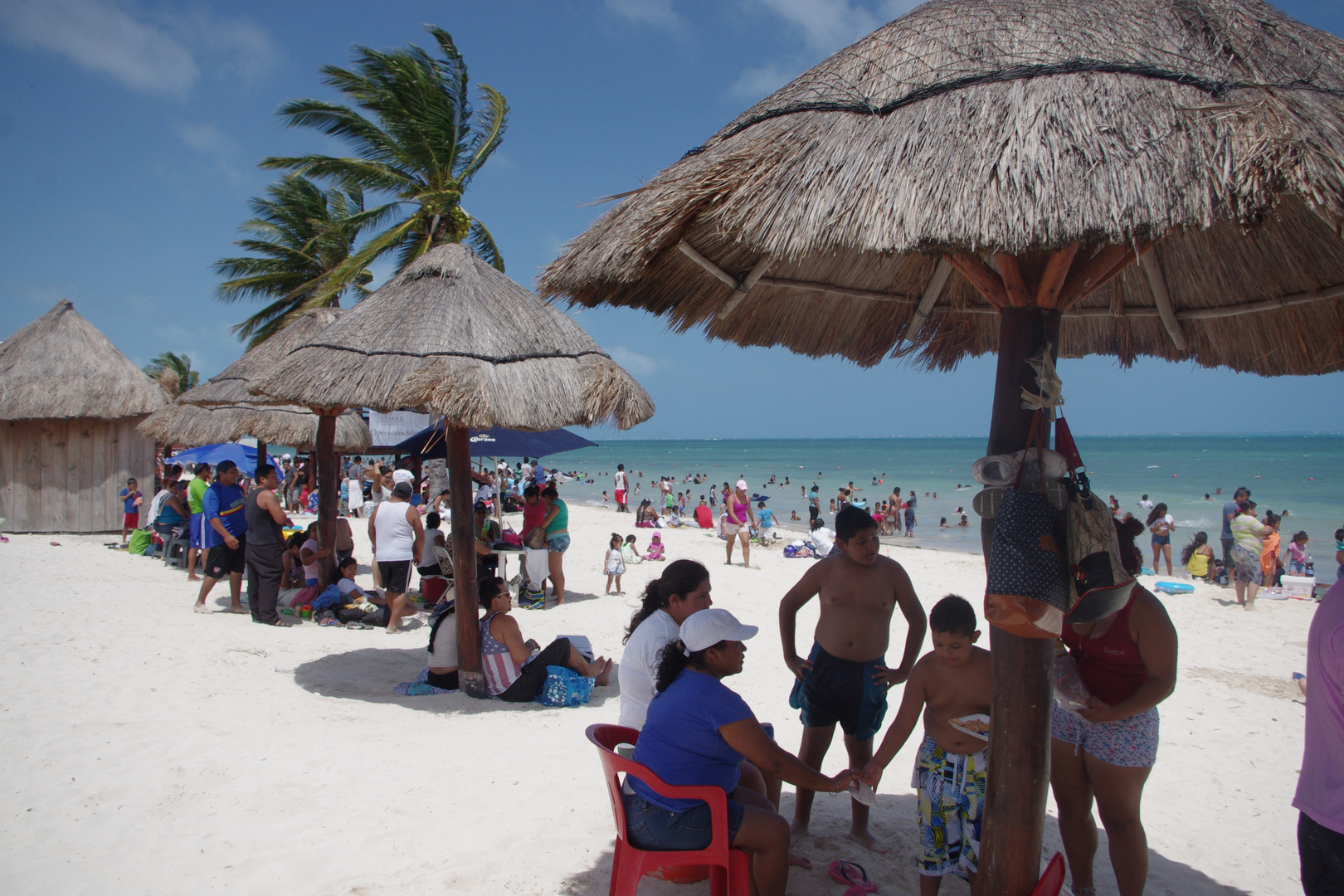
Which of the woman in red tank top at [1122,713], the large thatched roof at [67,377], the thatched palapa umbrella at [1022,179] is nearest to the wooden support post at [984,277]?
the thatched palapa umbrella at [1022,179]

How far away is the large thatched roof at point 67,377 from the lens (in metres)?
14.8

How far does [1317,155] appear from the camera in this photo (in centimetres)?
197

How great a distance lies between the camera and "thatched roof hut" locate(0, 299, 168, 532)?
14898 mm

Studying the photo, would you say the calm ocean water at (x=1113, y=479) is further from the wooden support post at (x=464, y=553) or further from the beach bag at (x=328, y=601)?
the wooden support post at (x=464, y=553)

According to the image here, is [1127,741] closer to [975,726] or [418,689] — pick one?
[975,726]

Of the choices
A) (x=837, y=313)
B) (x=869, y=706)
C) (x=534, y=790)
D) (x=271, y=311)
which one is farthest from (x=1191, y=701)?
(x=271, y=311)

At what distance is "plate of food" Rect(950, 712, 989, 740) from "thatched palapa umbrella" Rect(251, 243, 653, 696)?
3361 mm

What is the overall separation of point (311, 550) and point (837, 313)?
757 cm

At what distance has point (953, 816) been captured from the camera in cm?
289

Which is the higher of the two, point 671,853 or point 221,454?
point 221,454

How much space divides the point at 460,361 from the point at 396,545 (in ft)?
11.3

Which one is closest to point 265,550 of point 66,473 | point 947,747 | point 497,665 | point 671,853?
point 497,665

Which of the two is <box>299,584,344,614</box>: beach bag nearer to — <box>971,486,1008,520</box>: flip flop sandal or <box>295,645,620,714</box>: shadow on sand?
<box>295,645,620,714</box>: shadow on sand

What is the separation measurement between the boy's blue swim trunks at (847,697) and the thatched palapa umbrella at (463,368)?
8.69 ft
